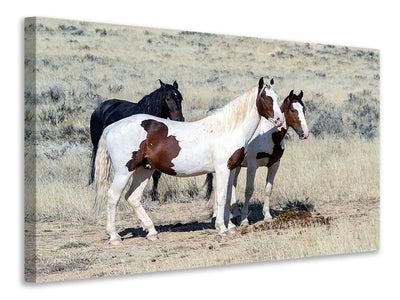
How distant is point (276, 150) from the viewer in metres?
7.28

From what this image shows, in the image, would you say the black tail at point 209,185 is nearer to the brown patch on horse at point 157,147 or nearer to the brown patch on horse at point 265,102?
the brown patch on horse at point 157,147

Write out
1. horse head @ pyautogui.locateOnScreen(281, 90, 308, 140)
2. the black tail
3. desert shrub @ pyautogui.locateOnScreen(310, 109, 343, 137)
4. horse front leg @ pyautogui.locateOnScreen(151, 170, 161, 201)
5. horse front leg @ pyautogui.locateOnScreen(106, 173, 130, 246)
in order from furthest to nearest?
1. desert shrub @ pyautogui.locateOnScreen(310, 109, 343, 137)
2. the black tail
3. horse front leg @ pyautogui.locateOnScreen(151, 170, 161, 201)
4. horse head @ pyautogui.locateOnScreen(281, 90, 308, 140)
5. horse front leg @ pyautogui.locateOnScreen(106, 173, 130, 246)

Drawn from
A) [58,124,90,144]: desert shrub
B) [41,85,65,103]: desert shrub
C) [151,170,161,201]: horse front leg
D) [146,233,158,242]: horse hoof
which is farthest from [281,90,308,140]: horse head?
[41,85,65,103]: desert shrub

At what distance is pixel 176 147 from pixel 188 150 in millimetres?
136

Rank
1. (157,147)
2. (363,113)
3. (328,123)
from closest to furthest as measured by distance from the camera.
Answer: (157,147)
(363,113)
(328,123)

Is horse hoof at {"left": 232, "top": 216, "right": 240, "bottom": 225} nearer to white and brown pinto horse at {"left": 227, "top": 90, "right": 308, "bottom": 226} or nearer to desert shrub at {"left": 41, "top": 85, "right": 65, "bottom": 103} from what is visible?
white and brown pinto horse at {"left": 227, "top": 90, "right": 308, "bottom": 226}

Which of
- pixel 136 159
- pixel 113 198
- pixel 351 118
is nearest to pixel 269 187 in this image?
pixel 351 118

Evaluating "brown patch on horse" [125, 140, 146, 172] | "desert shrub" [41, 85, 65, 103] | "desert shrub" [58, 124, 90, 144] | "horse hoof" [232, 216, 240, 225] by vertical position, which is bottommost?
"horse hoof" [232, 216, 240, 225]

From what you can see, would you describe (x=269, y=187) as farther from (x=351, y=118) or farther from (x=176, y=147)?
(x=351, y=118)

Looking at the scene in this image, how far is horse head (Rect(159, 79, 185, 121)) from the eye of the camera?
689cm

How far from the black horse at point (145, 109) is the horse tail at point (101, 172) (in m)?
0.54

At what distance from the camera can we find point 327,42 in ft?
26.5

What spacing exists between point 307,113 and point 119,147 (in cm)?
280

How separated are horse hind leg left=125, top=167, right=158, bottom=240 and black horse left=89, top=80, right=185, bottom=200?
594mm
